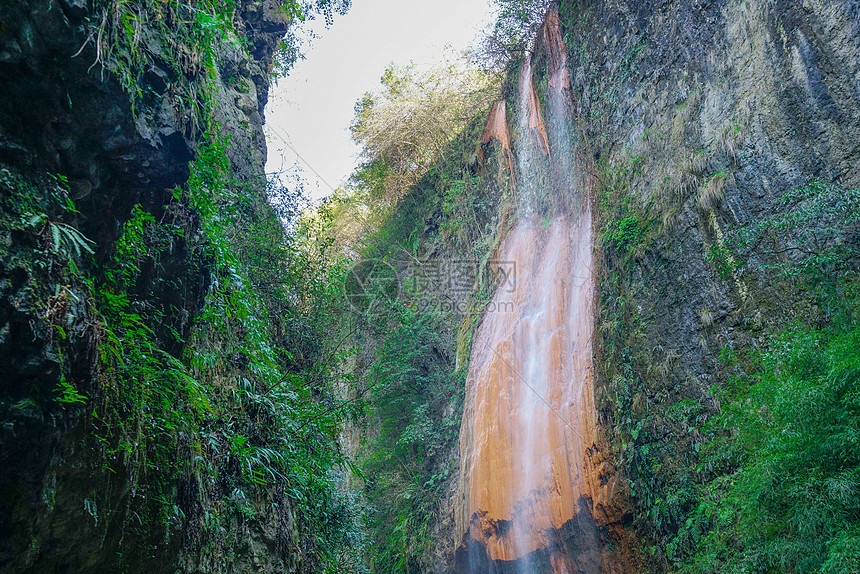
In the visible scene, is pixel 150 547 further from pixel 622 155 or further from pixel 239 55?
pixel 239 55

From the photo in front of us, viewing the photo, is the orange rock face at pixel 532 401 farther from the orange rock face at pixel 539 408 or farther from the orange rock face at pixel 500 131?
the orange rock face at pixel 500 131

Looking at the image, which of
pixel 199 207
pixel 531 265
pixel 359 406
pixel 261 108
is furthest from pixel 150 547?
pixel 261 108

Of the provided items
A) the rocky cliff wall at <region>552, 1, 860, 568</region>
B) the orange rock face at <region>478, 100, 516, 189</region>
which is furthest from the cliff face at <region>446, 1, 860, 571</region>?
the orange rock face at <region>478, 100, 516, 189</region>

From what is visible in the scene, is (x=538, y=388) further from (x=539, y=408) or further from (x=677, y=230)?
(x=677, y=230)

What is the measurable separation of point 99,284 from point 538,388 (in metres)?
7.25

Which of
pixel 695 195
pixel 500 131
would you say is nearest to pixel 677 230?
pixel 695 195

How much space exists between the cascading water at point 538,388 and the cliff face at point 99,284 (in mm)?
4924

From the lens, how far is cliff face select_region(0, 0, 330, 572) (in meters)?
2.42

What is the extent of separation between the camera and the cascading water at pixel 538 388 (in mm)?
7617

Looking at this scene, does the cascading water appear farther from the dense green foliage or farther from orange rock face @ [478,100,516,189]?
the dense green foliage

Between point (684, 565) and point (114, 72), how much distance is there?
6.48 meters

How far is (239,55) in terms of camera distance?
9.59 meters

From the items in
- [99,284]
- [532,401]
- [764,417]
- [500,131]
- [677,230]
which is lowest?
[764,417]

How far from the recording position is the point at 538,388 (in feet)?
29.6
